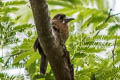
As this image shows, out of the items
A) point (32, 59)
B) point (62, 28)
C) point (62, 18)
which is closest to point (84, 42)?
point (32, 59)

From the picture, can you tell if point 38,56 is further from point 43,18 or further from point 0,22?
point 43,18

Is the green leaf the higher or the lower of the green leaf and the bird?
the lower

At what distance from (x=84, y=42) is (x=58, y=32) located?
0.55 meters

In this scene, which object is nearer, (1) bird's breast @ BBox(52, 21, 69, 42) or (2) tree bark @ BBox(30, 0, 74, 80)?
(2) tree bark @ BBox(30, 0, 74, 80)

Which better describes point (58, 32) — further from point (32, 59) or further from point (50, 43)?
point (50, 43)

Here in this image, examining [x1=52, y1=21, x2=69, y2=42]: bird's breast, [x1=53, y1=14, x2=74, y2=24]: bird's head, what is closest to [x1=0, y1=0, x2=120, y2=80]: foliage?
[x1=52, y1=21, x2=69, y2=42]: bird's breast

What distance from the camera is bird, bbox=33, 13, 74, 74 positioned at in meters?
2.82

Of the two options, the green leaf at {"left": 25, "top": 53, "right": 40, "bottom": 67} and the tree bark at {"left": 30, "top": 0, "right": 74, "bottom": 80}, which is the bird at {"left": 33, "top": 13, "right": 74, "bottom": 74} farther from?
the tree bark at {"left": 30, "top": 0, "right": 74, "bottom": 80}

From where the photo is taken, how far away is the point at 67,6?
9.56ft

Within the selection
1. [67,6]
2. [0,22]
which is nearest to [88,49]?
[67,6]

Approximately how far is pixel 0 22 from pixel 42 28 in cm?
104

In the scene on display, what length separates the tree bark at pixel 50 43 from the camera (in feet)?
6.64

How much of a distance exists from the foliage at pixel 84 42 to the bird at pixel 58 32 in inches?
2.3

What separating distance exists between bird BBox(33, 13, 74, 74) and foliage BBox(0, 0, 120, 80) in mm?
58
